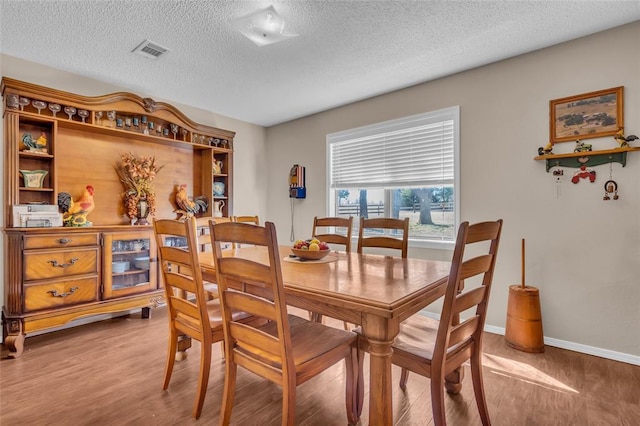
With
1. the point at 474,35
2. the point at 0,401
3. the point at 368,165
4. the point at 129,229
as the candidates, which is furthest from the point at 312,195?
the point at 0,401

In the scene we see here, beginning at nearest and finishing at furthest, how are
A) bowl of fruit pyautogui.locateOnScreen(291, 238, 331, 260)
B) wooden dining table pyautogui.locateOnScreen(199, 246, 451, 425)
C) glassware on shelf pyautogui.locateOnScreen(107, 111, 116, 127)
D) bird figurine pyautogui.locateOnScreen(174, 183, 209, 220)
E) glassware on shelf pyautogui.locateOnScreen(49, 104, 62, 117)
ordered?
wooden dining table pyautogui.locateOnScreen(199, 246, 451, 425)
bowl of fruit pyautogui.locateOnScreen(291, 238, 331, 260)
glassware on shelf pyautogui.locateOnScreen(49, 104, 62, 117)
glassware on shelf pyautogui.locateOnScreen(107, 111, 116, 127)
bird figurine pyautogui.locateOnScreen(174, 183, 209, 220)

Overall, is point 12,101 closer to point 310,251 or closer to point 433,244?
point 310,251

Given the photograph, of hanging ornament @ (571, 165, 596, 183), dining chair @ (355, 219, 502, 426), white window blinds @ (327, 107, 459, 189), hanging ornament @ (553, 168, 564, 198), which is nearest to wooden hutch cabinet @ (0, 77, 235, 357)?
white window blinds @ (327, 107, 459, 189)

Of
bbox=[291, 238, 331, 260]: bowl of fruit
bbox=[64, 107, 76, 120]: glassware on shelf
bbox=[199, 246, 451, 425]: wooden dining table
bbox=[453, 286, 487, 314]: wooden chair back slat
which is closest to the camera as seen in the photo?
bbox=[199, 246, 451, 425]: wooden dining table

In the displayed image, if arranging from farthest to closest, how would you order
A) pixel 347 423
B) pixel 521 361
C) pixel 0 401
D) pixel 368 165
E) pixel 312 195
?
1. pixel 312 195
2. pixel 368 165
3. pixel 521 361
4. pixel 0 401
5. pixel 347 423

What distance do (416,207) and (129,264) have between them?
301cm

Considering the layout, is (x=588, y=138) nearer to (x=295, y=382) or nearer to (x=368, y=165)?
(x=368, y=165)

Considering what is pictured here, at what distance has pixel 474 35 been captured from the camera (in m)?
2.31

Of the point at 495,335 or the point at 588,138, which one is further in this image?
the point at 495,335

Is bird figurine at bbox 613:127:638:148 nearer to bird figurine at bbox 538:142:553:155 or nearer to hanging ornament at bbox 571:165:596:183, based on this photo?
hanging ornament at bbox 571:165:596:183

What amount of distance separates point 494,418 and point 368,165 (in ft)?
8.83

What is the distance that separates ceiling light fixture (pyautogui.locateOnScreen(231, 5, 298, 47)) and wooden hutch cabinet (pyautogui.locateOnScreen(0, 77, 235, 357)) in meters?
1.60

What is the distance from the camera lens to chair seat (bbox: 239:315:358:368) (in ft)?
4.45

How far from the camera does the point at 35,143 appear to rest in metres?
2.67
